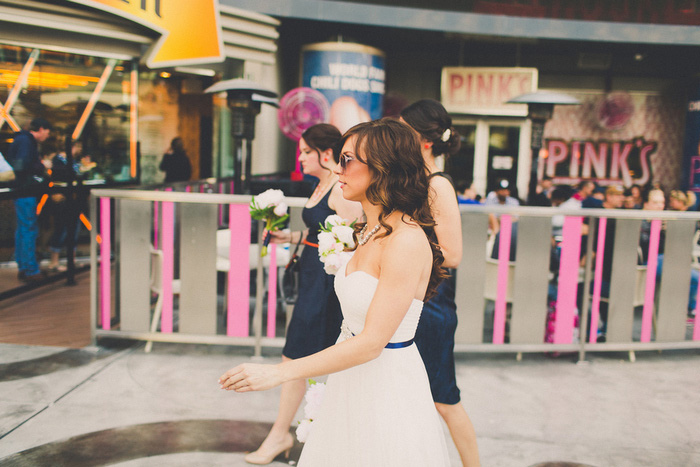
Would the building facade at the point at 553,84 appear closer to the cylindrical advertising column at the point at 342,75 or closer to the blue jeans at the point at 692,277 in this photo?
the cylindrical advertising column at the point at 342,75

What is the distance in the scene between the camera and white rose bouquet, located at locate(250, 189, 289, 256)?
3.66m

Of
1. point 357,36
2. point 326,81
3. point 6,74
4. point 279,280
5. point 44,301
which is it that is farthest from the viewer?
point 357,36

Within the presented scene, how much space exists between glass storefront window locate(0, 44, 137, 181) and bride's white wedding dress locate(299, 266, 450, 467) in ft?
24.6

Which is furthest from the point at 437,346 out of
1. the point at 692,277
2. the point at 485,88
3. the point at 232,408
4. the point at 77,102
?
the point at 485,88

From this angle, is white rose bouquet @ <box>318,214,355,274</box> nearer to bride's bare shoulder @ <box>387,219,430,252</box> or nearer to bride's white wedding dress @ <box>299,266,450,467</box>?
bride's white wedding dress @ <box>299,266,450,467</box>

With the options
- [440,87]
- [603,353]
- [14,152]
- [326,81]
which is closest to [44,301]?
[14,152]

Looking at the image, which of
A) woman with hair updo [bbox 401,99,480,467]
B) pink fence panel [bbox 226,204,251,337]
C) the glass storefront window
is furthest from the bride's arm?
the glass storefront window

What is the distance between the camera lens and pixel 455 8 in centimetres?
1465

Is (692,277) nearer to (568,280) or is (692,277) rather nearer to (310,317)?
(568,280)

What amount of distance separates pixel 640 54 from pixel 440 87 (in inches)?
176

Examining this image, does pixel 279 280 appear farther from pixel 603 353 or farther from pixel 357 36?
pixel 357 36

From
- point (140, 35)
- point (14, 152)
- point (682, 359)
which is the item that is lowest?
point (682, 359)

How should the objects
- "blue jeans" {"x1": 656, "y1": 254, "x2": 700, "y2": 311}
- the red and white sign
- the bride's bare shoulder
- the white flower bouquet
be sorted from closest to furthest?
the bride's bare shoulder
the white flower bouquet
"blue jeans" {"x1": 656, "y1": 254, "x2": 700, "y2": 311}
the red and white sign

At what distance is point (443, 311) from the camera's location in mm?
2756
